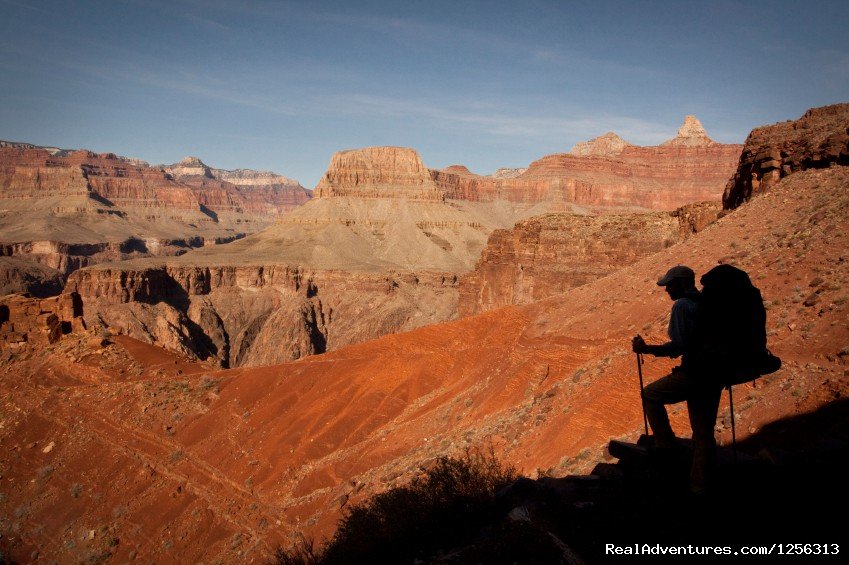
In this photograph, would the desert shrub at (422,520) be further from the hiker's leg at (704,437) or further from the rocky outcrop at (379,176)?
the rocky outcrop at (379,176)

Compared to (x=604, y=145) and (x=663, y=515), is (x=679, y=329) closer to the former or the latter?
(x=663, y=515)

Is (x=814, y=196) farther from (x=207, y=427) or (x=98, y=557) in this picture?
(x=98, y=557)

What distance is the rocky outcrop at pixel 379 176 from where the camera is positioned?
5266 inches

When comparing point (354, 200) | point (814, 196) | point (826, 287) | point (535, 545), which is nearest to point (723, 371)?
point (535, 545)

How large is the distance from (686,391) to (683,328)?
0.64 m

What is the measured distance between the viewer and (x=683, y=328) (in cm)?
542

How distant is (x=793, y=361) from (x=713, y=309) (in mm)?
5285

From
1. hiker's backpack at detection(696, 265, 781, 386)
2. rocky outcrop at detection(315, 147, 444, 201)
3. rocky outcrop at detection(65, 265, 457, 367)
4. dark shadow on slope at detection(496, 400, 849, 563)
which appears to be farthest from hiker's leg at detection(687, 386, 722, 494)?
rocky outcrop at detection(315, 147, 444, 201)

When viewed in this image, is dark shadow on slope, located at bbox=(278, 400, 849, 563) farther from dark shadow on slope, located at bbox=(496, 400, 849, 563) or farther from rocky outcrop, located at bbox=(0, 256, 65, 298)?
rocky outcrop, located at bbox=(0, 256, 65, 298)

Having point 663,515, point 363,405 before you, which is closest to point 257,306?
point 363,405

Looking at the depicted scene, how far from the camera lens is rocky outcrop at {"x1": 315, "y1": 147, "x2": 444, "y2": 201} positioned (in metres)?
134

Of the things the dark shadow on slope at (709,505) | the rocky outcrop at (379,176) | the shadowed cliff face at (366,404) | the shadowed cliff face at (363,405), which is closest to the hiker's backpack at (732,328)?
the dark shadow on slope at (709,505)

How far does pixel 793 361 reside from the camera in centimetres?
887

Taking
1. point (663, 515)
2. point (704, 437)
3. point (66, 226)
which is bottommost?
point (663, 515)
